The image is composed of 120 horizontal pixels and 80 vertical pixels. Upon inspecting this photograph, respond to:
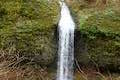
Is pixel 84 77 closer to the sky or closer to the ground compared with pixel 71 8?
closer to the ground

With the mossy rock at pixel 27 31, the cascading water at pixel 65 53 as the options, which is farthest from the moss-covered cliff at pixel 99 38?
the mossy rock at pixel 27 31

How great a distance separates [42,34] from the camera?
27.6ft

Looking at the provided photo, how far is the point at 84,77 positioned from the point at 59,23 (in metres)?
1.52

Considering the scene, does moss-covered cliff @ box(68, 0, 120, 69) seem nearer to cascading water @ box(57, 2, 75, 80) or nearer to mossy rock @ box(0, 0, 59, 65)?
cascading water @ box(57, 2, 75, 80)

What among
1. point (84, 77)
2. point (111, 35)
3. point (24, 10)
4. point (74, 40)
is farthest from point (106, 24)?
point (24, 10)

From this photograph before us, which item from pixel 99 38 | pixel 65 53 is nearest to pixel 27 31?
pixel 65 53

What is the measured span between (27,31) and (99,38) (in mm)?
1802

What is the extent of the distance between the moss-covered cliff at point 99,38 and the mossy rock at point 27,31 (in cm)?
70

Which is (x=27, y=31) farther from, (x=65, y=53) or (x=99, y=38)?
(x=99, y=38)

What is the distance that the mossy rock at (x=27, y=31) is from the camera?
8.35 metres

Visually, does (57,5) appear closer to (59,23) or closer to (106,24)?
(59,23)

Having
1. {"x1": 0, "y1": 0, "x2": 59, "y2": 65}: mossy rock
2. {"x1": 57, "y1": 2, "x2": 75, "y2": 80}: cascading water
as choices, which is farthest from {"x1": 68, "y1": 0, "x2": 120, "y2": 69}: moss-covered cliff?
{"x1": 0, "y1": 0, "x2": 59, "y2": 65}: mossy rock

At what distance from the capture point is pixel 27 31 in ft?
27.4

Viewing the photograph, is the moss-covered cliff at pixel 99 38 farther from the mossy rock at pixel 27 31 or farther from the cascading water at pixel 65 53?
the mossy rock at pixel 27 31
